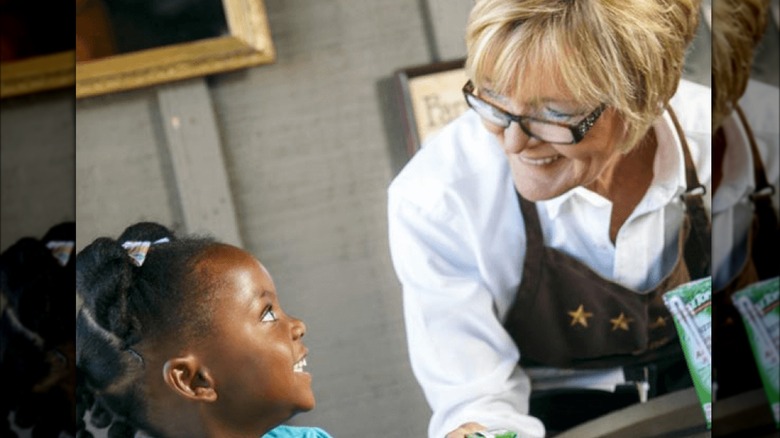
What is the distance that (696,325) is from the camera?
5.50 feet

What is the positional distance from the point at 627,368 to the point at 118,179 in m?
0.80

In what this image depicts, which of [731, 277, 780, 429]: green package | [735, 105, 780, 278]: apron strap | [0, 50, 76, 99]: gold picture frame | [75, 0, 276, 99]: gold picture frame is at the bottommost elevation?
[731, 277, 780, 429]: green package

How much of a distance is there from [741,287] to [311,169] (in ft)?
4.59

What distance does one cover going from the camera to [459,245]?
1.55m

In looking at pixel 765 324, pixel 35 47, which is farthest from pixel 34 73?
pixel 765 324

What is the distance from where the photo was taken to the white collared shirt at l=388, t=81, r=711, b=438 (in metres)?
1.52

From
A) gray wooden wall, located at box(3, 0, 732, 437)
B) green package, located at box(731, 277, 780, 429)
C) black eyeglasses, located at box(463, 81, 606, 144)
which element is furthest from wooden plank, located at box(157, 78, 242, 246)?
green package, located at box(731, 277, 780, 429)

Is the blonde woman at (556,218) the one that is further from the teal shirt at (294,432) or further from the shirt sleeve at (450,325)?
the teal shirt at (294,432)

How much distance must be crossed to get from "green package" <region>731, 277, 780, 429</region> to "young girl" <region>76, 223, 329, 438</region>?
1390mm

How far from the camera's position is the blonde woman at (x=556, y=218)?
1.51 metres

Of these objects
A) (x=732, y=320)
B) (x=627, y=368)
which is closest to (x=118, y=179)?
(x=627, y=368)

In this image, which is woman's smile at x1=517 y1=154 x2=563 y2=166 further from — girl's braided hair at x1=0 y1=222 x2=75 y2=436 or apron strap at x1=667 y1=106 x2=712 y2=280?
girl's braided hair at x1=0 y1=222 x2=75 y2=436

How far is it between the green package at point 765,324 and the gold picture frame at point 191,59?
1.47m

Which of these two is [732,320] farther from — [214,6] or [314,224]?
[214,6]
